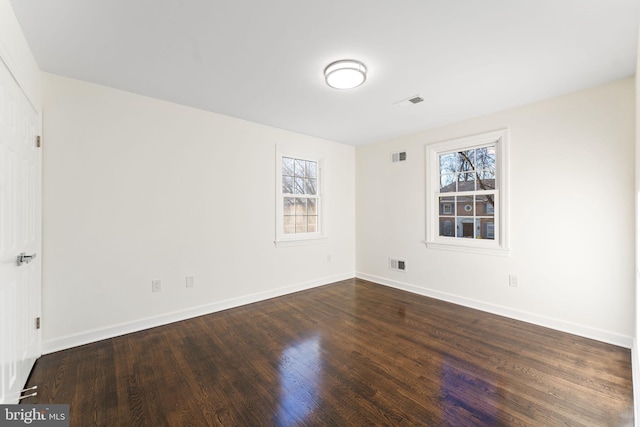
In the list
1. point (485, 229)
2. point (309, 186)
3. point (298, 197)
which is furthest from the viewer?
point (309, 186)

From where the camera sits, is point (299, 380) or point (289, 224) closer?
point (299, 380)

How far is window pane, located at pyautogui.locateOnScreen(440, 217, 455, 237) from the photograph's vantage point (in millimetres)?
3965

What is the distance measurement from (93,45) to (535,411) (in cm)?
398

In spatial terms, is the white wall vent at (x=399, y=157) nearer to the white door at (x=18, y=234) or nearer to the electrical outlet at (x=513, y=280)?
the electrical outlet at (x=513, y=280)

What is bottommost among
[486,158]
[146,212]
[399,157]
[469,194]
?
[146,212]

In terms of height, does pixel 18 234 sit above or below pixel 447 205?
below

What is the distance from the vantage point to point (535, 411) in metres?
1.74

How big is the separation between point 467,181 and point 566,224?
47.1 inches

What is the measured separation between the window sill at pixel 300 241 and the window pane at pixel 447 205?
191cm

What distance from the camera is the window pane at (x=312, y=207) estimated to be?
465 cm

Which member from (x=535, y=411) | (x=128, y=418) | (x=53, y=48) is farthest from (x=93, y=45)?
(x=535, y=411)

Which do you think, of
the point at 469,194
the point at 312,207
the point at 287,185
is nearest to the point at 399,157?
the point at 469,194

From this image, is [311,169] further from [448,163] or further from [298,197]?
[448,163]

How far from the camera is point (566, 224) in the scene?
2898 mm
